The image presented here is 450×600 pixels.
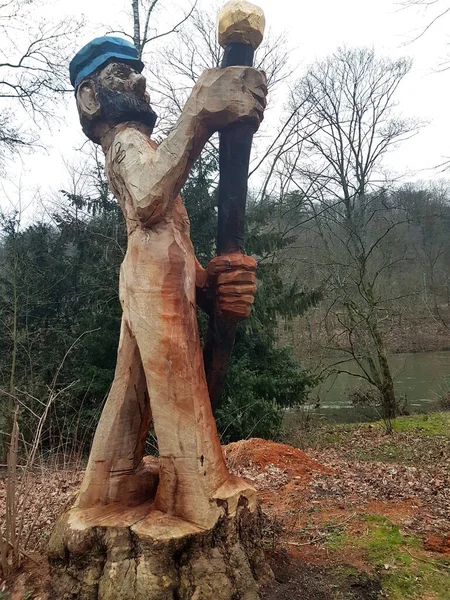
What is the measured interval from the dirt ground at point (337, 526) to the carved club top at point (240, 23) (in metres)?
2.99

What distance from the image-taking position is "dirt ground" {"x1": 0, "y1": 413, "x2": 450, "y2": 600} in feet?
9.61

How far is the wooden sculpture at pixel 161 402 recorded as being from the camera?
246cm

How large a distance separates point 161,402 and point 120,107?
5.78 ft

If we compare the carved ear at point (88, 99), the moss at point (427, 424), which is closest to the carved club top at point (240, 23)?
the carved ear at point (88, 99)

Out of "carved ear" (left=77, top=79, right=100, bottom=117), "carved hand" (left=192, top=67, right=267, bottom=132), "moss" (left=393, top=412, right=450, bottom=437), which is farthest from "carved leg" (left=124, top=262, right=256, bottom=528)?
"moss" (left=393, top=412, right=450, bottom=437)

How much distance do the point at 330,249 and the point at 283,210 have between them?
195cm

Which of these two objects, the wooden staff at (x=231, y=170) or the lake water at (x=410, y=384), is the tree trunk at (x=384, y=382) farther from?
the wooden staff at (x=231, y=170)

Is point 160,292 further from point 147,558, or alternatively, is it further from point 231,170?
point 147,558

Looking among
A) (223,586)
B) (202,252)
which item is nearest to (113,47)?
(223,586)

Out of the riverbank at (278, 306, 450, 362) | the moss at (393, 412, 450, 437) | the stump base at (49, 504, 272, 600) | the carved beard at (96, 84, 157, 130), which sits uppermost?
the carved beard at (96, 84, 157, 130)

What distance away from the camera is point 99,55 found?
305 centimetres

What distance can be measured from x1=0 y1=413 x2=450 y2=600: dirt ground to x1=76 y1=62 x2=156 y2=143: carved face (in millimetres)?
2662

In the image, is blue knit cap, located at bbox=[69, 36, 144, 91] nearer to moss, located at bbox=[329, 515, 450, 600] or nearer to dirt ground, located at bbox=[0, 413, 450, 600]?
dirt ground, located at bbox=[0, 413, 450, 600]

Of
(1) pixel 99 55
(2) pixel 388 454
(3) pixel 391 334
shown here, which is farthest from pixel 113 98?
(3) pixel 391 334
